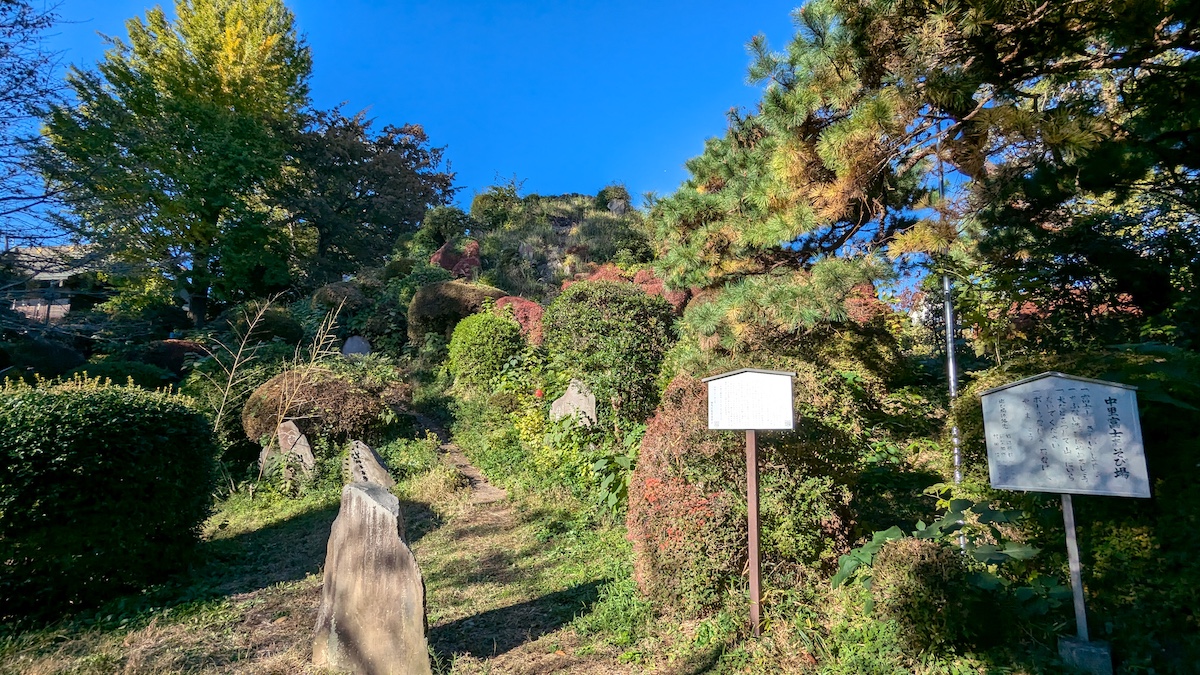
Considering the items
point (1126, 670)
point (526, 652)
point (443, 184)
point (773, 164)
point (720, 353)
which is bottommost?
point (526, 652)

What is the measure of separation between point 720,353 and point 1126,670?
358cm

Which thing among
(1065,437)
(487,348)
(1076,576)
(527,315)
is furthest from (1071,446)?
(527,315)

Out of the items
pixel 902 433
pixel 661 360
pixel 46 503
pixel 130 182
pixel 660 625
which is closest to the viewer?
pixel 660 625

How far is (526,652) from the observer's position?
409 cm

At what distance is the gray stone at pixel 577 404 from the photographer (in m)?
7.73

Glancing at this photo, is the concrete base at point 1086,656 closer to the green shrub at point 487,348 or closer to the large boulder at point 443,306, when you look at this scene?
the green shrub at point 487,348

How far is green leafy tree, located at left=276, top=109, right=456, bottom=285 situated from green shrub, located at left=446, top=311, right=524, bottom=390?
39.7 feet

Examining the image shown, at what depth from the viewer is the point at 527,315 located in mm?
11477

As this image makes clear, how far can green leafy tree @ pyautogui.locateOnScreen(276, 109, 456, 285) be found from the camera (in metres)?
21.9

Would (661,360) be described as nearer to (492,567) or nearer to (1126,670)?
(492,567)

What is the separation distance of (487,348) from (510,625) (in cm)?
693

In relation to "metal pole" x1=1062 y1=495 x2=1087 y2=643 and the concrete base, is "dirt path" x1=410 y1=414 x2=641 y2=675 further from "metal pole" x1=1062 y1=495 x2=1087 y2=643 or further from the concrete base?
"metal pole" x1=1062 y1=495 x2=1087 y2=643

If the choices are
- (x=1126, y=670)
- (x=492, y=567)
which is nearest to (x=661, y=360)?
(x=492, y=567)

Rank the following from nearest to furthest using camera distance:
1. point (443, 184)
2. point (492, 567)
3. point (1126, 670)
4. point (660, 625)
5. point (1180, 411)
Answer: point (1126, 670)
point (1180, 411)
point (660, 625)
point (492, 567)
point (443, 184)
